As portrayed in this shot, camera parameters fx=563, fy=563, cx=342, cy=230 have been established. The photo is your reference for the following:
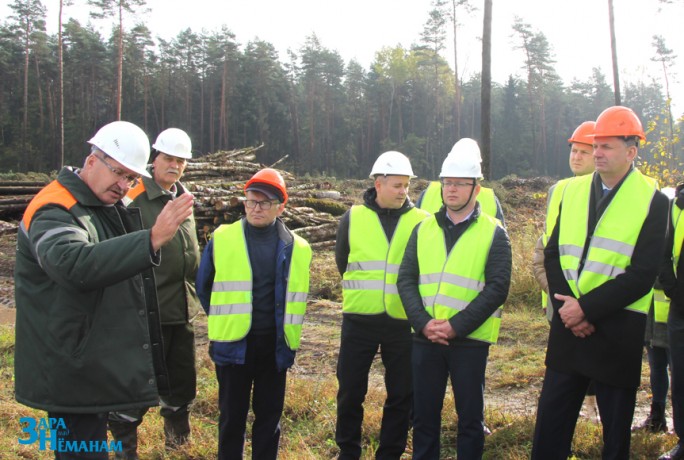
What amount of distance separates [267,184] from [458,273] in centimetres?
142

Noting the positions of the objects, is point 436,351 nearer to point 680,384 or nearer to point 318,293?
point 680,384

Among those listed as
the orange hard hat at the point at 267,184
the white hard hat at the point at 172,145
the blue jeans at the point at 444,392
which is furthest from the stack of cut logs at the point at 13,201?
the blue jeans at the point at 444,392

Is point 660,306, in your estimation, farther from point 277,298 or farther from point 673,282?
point 277,298

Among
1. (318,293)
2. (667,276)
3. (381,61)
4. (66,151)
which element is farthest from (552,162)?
(667,276)

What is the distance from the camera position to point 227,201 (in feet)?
39.4

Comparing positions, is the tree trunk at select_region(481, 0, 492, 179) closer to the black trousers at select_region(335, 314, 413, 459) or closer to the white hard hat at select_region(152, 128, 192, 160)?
the black trousers at select_region(335, 314, 413, 459)

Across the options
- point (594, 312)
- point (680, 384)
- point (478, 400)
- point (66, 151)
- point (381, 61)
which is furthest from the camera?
point (381, 61)

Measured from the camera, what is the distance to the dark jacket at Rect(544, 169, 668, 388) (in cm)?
318

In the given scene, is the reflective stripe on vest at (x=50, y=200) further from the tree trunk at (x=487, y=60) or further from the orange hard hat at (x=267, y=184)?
the tree trunk at (x=487, y=60)

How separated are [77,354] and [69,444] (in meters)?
0.43

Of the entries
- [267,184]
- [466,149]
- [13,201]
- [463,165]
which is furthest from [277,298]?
[13,201]

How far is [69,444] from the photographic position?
2547mm

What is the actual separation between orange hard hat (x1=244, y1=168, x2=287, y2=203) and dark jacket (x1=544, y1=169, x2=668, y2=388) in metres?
2.02

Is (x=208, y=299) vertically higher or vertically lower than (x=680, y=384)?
higher
